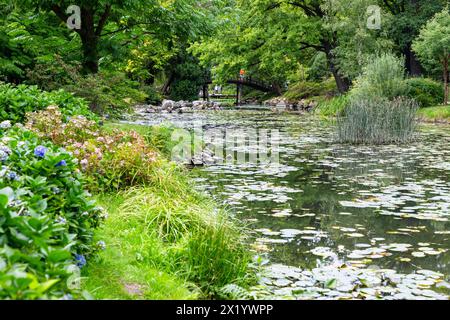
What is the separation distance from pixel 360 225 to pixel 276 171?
4.04m

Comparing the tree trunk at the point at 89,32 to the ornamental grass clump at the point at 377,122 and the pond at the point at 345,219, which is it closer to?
the pond at the point at 345,219

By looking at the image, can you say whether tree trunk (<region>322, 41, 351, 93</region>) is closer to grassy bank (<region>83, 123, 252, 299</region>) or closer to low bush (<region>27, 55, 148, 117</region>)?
low bush (<region>27, 55, 148, 117</region>)

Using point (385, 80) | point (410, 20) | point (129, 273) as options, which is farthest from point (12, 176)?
point (410, 20)

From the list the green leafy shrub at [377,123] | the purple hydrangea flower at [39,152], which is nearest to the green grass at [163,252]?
the purple hydrangea flower at [39,152]

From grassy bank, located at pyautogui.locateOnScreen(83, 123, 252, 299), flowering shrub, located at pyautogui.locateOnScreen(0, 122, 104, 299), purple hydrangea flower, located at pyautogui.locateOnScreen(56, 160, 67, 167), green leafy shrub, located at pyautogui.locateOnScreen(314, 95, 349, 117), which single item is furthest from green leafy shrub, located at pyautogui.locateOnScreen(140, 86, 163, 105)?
purple hydrangea flower, located at pyautogui.locateOnScreen(56, 160, 67, 167)

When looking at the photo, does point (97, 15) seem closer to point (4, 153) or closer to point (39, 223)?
point (4, 153)

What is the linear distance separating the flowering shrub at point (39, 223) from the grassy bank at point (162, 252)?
1.06 feet

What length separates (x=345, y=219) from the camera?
6.71 metres

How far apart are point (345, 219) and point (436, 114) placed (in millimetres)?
16974

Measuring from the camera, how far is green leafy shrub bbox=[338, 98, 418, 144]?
14.1 metres

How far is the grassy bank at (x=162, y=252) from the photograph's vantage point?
3.76 m

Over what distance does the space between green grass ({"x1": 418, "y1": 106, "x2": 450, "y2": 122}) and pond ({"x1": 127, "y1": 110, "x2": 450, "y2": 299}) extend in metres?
9.53

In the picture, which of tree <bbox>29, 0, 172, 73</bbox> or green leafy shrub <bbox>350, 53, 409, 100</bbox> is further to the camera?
green leafy shrub <bbox>350, 53, 409, 100</bbox>
